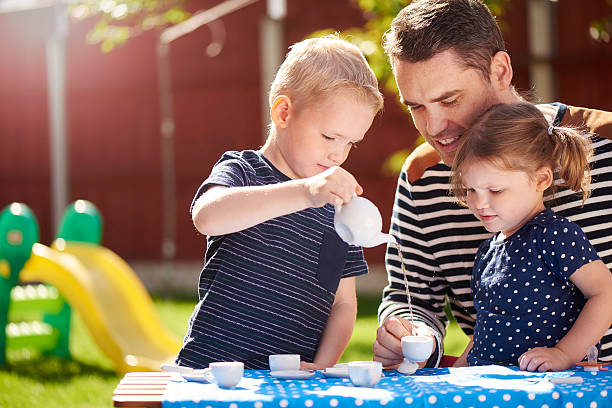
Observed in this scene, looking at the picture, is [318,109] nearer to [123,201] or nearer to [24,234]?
[24,234]

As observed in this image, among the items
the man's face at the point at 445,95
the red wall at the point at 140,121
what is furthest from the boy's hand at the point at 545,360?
the red wall at the point at 140,121

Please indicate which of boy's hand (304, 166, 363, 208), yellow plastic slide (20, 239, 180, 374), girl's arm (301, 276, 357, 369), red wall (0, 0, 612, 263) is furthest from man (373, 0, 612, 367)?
red wall (0, 0, 612, 263)

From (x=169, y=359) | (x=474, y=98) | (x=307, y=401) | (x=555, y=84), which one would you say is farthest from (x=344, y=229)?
(x=555, y=84)

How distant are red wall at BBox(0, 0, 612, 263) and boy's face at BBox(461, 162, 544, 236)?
6.57 m

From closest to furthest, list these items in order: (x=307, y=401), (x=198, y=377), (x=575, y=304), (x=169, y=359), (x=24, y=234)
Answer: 1. (x=307, y=401)
2. (x=198, y=377)
3. (x=575, y=304)
4. (x=169, y=359)
5. (x=24, y=234)

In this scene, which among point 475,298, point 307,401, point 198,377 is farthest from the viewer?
point 475,298

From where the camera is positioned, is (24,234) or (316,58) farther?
(24,234)

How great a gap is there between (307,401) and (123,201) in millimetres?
9264

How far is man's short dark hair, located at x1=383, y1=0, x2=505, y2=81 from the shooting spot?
2.34m

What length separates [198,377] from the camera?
1722 millimetres

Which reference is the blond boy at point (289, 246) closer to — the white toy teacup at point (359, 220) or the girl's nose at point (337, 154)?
the girl's nose at point (337, 154)

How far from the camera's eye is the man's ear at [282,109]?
2.16m

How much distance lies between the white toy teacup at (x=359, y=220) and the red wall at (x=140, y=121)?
7070 mm

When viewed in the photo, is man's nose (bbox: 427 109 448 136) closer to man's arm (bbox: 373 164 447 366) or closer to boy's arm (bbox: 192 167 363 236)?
man's arm (bbox: 373 164 447 366)
